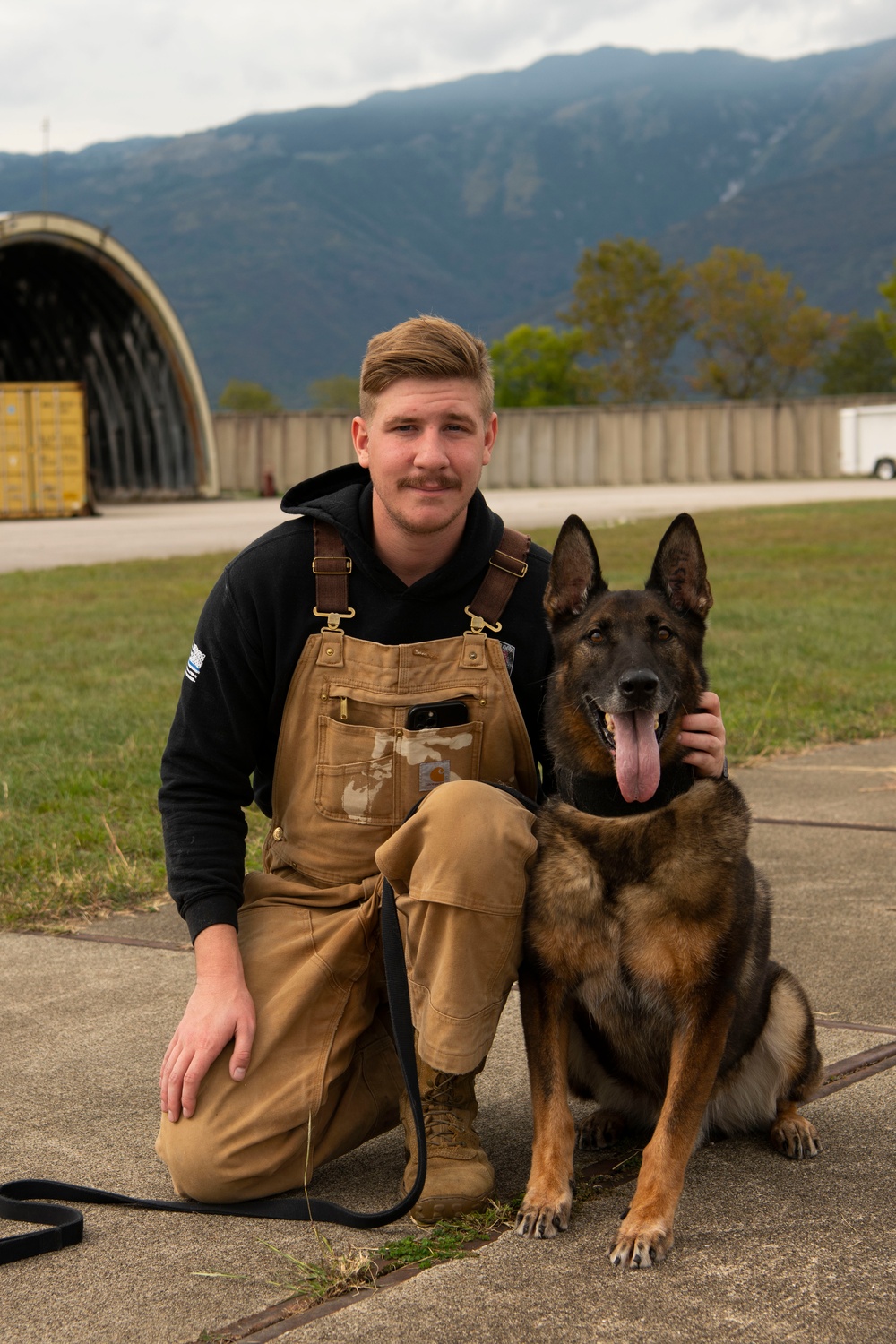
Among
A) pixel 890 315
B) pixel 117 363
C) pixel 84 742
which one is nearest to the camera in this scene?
pixel 84 742

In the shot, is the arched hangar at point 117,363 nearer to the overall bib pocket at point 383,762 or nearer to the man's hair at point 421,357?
the man's hair at point 421,357

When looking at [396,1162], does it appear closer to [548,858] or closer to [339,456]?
[548,858]

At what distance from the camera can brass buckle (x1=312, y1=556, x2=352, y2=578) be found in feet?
10.9

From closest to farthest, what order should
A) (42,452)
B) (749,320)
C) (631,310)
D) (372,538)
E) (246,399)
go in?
1. (372,538)
2. (42,452)
3. (631,310)
4. (749,320)
5. (246,399)

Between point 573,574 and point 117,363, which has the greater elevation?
point 117,363

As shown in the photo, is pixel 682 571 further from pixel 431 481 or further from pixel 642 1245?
pixel 642 1245

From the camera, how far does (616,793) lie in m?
2.98

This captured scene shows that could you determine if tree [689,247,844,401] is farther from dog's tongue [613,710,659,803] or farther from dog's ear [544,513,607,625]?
dog's tongue [613,710,659,803]

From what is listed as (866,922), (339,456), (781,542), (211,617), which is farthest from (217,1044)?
(339,456)

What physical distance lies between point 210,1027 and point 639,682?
3.84 ft

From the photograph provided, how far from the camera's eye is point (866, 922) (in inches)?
185

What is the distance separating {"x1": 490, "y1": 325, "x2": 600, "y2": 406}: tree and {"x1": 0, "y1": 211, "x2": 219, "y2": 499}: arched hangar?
63.8 meters

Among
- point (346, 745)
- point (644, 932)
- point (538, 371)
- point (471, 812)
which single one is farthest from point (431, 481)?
point (538, 371)

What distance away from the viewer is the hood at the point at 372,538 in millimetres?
3348
